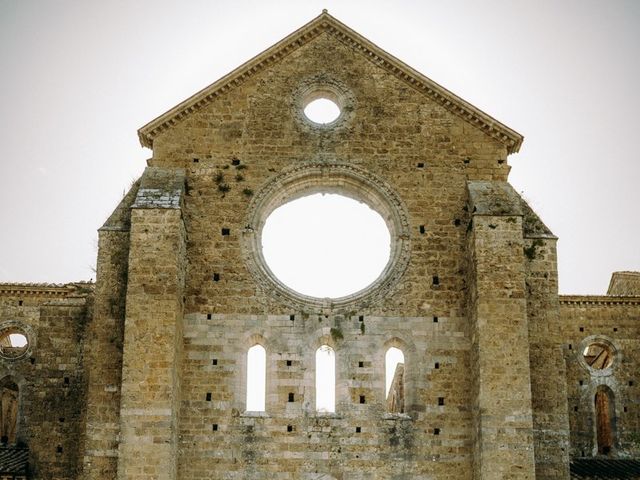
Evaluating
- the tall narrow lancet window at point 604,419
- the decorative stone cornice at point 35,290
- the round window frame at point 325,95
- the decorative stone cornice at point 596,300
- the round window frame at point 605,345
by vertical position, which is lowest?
the tall narrow lancet window at point 604,419

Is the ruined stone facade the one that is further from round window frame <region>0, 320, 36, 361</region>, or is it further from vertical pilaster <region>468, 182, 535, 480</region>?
round window frame <region>0, 320, 36, 361</region>

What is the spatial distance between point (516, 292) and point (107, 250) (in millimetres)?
9085

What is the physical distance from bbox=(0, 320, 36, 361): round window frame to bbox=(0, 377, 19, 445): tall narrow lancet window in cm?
106

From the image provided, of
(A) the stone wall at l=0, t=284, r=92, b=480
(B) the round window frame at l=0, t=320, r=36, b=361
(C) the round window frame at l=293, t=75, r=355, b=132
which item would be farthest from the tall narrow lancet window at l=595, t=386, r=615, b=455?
(B) the round window frame at l=0, t=320, r=36, b=361

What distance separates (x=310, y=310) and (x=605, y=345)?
10769 millimetres

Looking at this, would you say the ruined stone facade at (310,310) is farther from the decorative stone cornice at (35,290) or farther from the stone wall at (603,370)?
the stone wall at (603,370)

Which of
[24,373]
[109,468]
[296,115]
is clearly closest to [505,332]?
[296,115]

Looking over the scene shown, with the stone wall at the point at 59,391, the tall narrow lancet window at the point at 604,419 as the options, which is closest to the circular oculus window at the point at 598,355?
the tall narrow lancet window at the point at 604,419

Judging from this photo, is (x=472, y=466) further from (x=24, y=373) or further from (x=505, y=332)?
(x=24, y=373)

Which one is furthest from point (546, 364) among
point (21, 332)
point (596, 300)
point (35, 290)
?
point (21, 332)

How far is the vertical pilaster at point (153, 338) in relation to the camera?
21.2 metres

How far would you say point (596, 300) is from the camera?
1184 inches

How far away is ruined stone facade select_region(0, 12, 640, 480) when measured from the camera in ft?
72.5

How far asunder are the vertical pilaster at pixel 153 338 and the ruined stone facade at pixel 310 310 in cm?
4
